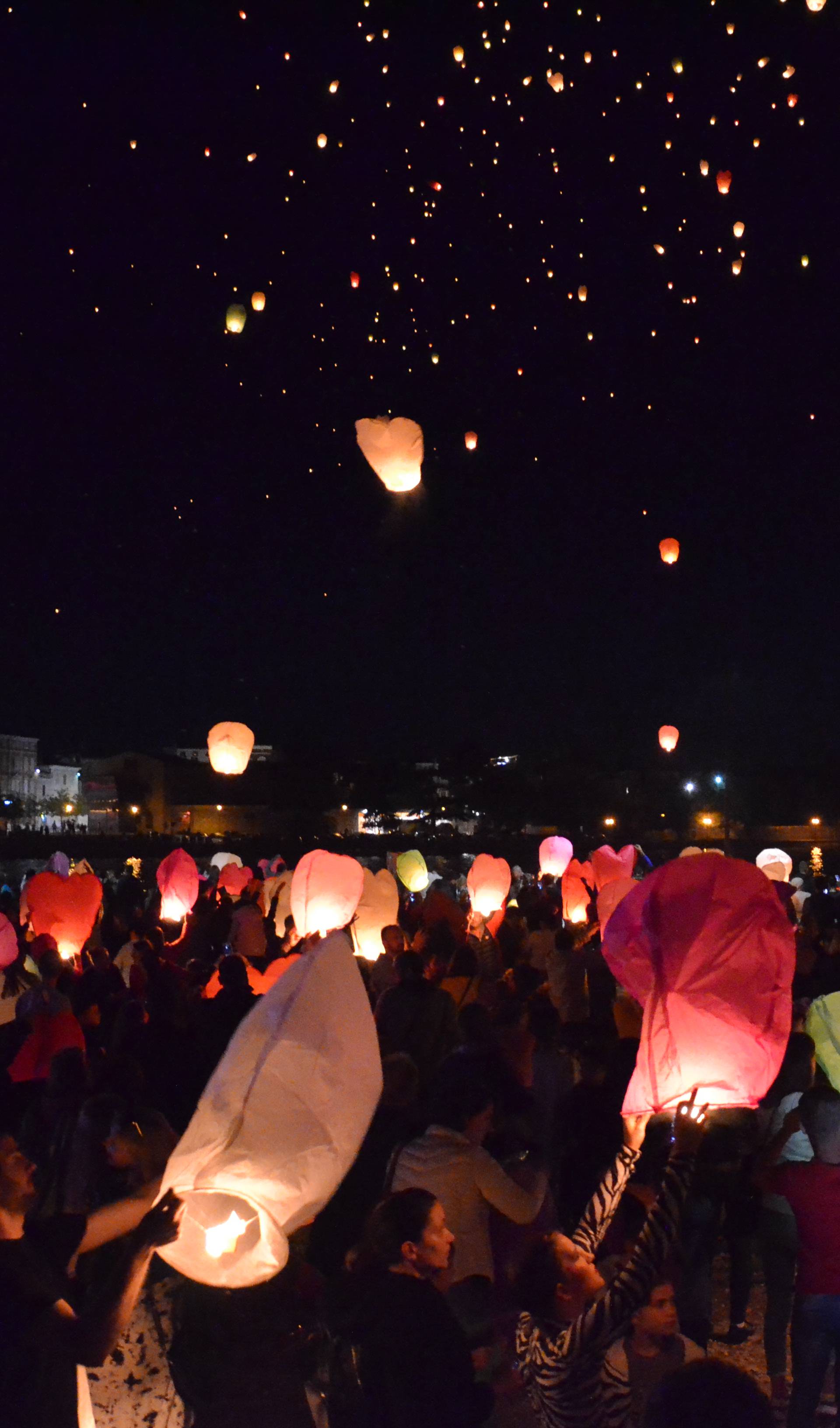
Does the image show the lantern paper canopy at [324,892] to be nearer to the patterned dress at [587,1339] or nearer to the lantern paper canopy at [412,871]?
the patterned dress at [587,1339]

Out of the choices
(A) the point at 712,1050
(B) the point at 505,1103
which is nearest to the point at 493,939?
(B) the point at 505,1103

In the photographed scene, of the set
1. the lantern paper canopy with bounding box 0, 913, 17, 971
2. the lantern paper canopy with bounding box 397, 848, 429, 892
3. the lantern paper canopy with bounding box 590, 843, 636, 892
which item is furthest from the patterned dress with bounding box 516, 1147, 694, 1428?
the lantern paper canopy with bounding box 397, 848, 429, 892

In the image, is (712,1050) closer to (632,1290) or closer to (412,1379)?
(632,1290)

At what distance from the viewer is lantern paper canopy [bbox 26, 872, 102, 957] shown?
921 centimetres

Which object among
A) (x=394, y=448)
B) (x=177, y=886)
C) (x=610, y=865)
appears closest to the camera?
(x=394, y=448)

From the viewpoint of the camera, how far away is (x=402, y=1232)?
7.86 ft

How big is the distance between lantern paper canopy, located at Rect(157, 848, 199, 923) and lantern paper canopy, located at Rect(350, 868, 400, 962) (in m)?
2.40

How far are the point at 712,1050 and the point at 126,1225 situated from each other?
1523 millimetres

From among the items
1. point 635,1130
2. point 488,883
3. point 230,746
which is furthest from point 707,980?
point 230,746

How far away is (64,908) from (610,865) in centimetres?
591

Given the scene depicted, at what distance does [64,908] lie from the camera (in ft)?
30.3

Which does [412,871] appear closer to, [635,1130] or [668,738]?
[668,738]

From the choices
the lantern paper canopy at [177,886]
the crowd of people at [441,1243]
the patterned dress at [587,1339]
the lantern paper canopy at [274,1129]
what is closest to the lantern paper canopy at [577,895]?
the lantern paper canopy at [177,886]

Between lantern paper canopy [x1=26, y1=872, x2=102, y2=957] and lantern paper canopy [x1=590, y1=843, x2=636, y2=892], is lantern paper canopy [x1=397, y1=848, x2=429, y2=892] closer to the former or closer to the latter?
lantern paper canopy [x1=590, y1=843, x2=636, y2=892]
